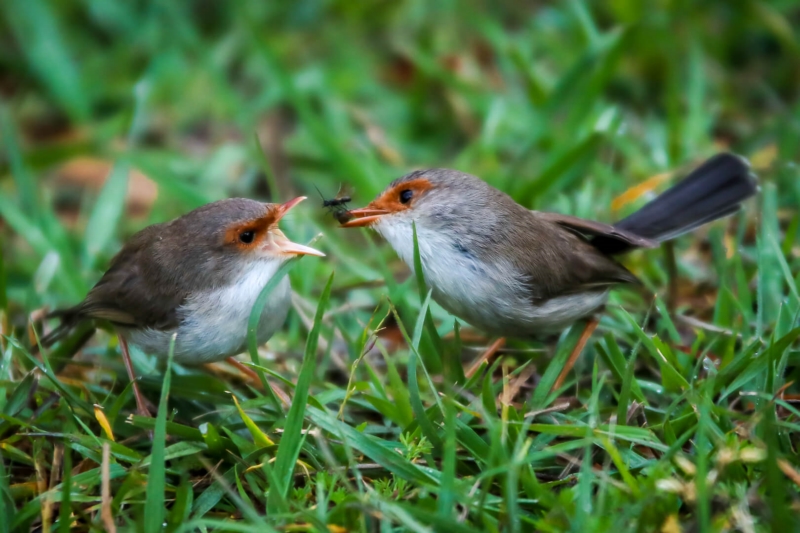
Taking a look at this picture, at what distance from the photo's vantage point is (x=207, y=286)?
12.0ft

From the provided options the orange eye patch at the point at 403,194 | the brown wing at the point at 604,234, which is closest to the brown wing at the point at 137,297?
the orange eye patch at the point at 403,194

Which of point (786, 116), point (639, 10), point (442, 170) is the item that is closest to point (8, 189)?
point (442, 170)

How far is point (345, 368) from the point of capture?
4.11m

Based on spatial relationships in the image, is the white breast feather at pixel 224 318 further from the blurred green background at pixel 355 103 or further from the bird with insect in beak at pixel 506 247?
the blurred green background at pixel 355 103

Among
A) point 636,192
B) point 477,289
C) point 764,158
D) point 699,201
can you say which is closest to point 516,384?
point 477,289

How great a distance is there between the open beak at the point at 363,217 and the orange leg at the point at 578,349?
121 cm

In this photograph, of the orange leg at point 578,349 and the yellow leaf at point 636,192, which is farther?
the yellow leaf at point 636,192

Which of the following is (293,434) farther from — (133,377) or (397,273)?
(397,273)

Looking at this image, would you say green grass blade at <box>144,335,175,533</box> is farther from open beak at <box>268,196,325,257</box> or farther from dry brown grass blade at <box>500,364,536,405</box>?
dry brown grass blade at <box>500,364,536,405</box>

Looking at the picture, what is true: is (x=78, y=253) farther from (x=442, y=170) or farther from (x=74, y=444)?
(x=442, y=170)

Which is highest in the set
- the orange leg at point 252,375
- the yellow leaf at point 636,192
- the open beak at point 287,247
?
the open beak at point 287,247

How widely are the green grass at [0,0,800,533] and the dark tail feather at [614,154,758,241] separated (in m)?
0.29

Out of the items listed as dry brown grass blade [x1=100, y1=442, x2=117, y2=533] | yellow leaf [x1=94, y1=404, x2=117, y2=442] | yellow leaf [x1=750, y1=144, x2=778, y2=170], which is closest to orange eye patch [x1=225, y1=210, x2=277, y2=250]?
yellow leaf [x1=94, y1=404, x2=117, y2=442]

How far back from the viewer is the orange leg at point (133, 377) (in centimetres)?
376
